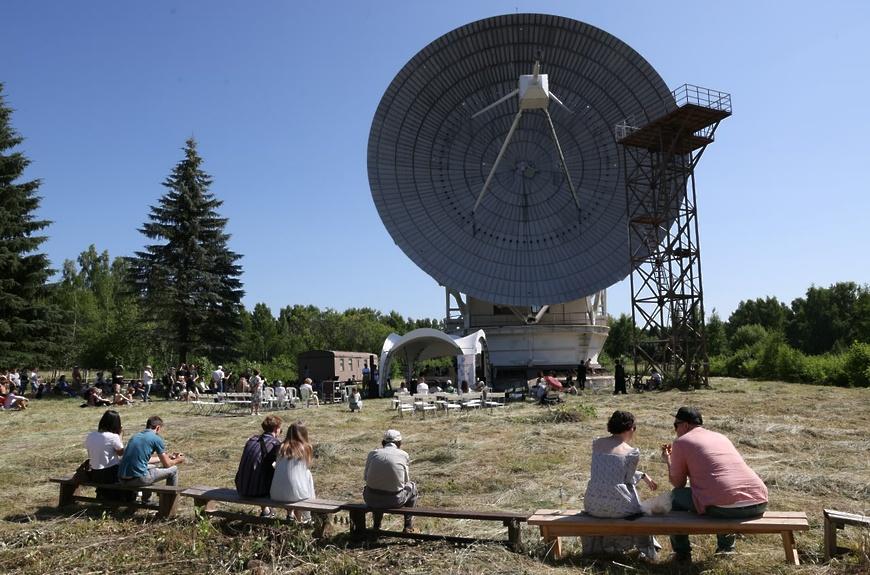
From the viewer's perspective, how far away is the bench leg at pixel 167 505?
7.80 metres

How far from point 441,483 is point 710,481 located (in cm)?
507

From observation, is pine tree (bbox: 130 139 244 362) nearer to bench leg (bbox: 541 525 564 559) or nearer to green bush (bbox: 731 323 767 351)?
bench leg (bbox: 541 525 564 559)

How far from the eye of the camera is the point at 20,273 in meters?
36.3

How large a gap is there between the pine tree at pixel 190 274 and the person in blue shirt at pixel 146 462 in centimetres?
3472

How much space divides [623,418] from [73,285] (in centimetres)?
9869

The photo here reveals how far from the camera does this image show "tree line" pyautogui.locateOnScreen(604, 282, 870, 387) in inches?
1347

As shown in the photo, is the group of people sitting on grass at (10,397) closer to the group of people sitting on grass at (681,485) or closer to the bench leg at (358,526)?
the bench leg at (358,526)

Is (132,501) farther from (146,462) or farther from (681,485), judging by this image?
(681,485)

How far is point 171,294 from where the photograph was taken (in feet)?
135

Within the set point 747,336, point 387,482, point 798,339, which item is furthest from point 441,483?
point 798,339

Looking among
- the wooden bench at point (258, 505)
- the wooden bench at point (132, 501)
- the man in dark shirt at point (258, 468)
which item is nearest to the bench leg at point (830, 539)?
the wooden bench at point (258, 505)

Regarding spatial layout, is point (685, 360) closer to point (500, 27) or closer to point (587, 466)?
point (500, 27)

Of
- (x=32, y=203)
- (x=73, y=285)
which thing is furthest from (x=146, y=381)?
(x=73, y=285)

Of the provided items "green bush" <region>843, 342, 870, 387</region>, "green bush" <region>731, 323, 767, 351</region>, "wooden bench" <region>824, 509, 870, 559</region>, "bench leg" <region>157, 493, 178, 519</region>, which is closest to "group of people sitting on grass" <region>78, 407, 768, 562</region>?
"wooden bench" <region>824, 509, 870, 559</region>
